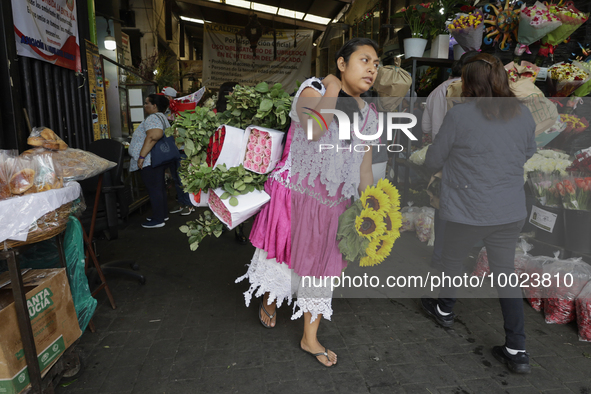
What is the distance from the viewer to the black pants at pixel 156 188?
5.00 meters

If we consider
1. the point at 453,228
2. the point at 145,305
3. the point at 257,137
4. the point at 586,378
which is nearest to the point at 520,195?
the point at 453,228

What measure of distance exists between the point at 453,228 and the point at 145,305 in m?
2.46

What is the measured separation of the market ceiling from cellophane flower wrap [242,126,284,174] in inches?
321

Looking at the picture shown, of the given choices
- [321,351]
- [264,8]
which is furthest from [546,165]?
[264,8]

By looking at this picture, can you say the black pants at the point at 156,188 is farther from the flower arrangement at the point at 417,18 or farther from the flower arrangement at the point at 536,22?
the flower arrangement at the point at 536,22

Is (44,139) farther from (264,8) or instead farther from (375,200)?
(264,8)

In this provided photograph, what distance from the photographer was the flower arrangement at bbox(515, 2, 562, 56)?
141 inches

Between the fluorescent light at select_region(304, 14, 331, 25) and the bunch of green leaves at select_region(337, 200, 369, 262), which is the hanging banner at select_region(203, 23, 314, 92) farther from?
the bunch of green leaves at select_region(337, 200, 369, 262)

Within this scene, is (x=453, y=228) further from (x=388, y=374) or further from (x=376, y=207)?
(x=388, y=374)

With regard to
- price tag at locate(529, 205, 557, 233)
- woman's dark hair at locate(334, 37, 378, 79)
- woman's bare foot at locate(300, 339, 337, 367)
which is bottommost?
Answer: woman's bare foot at locate(300, 339, 337, 367)

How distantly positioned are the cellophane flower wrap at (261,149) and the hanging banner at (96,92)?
3.41 meters

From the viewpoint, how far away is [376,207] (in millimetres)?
2059

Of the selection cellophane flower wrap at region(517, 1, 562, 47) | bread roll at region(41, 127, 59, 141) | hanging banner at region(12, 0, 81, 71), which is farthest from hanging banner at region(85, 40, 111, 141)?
cellophane flower wrap at region(517, 1, 562, 47)

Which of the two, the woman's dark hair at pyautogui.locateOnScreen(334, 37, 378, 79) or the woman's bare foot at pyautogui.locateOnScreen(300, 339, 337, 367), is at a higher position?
the woman's dark hair at pyautogui.locateOnScreen(334, 37, 378, 79)
